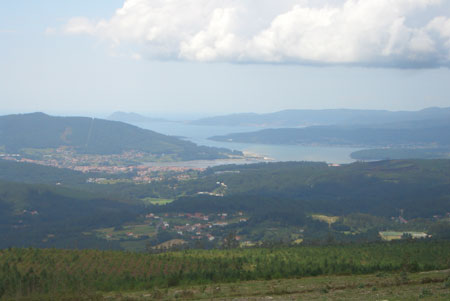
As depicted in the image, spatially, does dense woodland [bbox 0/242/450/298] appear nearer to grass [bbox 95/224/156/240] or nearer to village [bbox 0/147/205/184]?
grass [bbox 95/224/156/240]

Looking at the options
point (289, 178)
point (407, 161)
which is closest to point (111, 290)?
point (289, 178)

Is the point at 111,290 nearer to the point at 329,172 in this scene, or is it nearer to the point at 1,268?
the point at 1,268

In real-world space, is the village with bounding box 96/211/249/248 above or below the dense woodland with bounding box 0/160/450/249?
below

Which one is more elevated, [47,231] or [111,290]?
[111,290]

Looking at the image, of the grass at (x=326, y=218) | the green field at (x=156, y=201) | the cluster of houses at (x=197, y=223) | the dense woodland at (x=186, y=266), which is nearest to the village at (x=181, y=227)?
the cluster of houses at (x=197, y=223)

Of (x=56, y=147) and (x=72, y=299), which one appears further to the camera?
(x=56, y=147)

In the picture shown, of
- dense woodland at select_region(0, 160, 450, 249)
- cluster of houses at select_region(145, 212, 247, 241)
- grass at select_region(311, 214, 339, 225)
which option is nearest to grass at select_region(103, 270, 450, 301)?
dense woodland at select_region(0, 160, 450, 249)

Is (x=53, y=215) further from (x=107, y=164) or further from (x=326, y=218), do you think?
(x=107, y=164)

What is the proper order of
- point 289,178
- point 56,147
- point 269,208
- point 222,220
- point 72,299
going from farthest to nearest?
1. point 56,147
2. point 289,178
3. point 269,208
4. point 222,220
5. point 72,299
